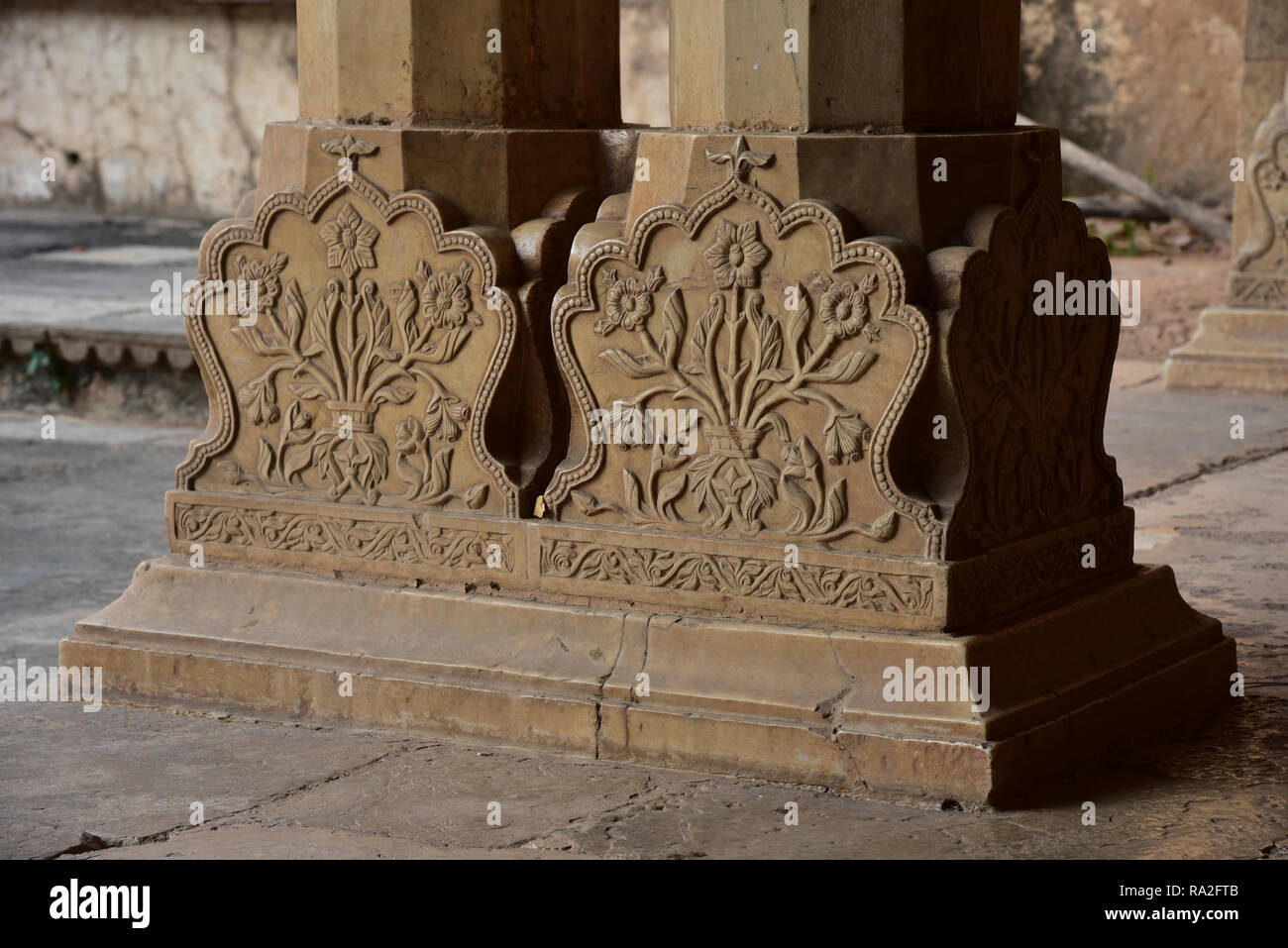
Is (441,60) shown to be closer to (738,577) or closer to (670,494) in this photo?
(670,494)

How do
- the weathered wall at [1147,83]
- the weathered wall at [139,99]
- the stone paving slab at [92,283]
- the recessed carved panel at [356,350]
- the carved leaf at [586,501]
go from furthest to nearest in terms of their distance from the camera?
the weathered wall at [139,99] → the weathered wall at [1147,83] → the stone paving slab at [92,283] → the recessed carved panel at [356,350] → the carved leaf at [586,501]

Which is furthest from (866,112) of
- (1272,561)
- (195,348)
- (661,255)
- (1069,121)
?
(1069,121)

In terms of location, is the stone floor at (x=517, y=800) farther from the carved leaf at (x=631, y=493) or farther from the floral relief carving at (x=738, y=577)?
the carved leaf at (x=631, y=493)

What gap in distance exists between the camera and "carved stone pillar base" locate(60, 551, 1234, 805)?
9.57 feet

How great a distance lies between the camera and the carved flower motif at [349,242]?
3404mm

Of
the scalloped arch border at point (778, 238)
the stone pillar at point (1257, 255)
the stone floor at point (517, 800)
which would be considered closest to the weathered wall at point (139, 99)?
the stone pillar at point (1257, 255)

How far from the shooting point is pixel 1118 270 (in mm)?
10125

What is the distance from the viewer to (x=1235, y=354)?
733 centimetres

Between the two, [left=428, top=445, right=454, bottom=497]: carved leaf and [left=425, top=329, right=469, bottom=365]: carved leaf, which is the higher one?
[left=425, top=329, right=469, bottom=365]: carved leaf

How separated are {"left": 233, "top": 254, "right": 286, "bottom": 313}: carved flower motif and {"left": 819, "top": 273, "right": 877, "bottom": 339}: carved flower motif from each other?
3.53 feet

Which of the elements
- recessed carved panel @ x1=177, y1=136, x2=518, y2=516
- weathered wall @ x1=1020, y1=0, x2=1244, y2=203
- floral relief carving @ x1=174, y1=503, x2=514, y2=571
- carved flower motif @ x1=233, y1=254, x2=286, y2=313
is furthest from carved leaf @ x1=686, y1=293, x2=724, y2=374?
weathered wall @ x1=1020, y1=0, x2=1244, y2=203

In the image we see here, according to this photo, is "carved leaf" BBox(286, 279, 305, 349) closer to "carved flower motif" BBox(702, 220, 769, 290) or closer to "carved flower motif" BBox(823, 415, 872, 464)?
"carved flower motif" BBox(702, 220, 769, 290)

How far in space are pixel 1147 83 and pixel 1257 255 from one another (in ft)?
17.1

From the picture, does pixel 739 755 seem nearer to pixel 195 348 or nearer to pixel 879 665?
pixel 879 665
